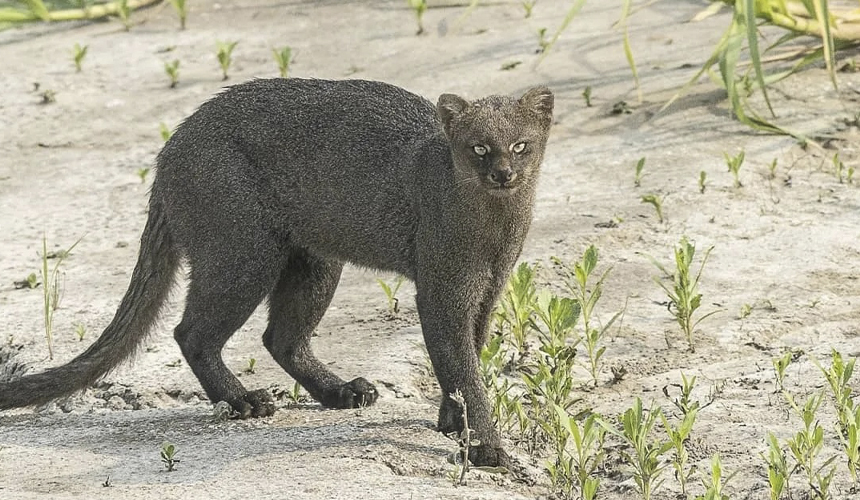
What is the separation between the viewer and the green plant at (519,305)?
5035mm

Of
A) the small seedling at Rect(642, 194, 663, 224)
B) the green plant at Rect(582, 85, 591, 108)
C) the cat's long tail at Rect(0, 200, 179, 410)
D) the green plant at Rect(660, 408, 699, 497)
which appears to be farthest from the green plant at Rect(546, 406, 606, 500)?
the green plant at Rect(582, 85, 591, 108)

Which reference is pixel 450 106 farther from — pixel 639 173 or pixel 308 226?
pixel 639 173

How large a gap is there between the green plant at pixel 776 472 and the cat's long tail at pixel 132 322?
7.98ft

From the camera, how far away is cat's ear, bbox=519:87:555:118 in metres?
4.56

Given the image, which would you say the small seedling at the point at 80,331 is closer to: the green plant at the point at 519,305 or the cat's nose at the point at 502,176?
the green plant at the point at 519,305

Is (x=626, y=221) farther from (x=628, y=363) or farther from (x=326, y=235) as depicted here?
(x=326, y=235)

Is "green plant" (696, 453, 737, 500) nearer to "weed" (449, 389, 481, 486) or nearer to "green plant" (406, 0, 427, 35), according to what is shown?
"weed" (449, 389, 481, 486)

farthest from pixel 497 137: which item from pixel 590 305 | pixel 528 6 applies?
pixel 528 6

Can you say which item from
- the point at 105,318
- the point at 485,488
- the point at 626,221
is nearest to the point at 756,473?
the point at 485,488

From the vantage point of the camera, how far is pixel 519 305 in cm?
509

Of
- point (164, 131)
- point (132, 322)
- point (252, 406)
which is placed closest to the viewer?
point (252, 406)

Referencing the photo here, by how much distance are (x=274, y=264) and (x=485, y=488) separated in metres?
1.31

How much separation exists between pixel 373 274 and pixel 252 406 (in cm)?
146

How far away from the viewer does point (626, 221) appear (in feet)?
20.8
